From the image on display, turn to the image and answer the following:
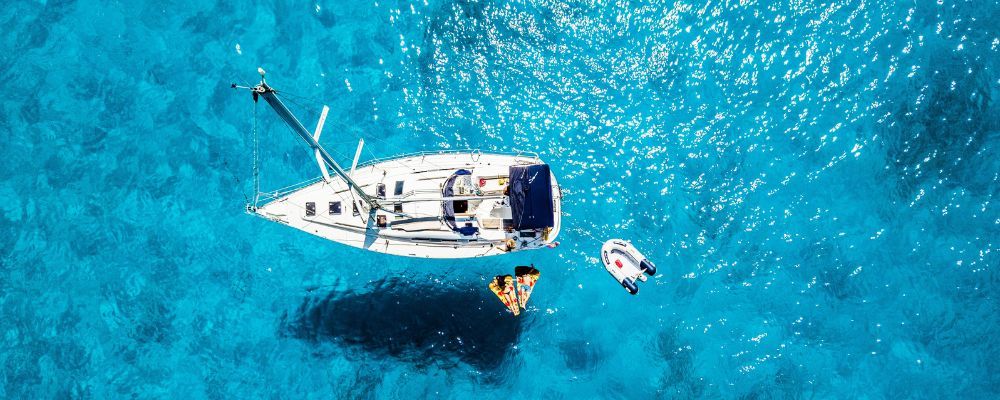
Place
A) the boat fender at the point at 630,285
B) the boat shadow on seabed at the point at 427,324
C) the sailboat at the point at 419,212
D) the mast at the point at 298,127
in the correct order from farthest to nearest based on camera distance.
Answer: the boat shadow on seabed at the point at 427,324 → the boat fender at the point at 630,285 → the sailboat at the point at 419,212 → the mast at the point at 298,127

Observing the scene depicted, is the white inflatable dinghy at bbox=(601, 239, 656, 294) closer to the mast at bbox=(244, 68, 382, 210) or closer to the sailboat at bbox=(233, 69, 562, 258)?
the sailboat at bbox=(233, 69, 562, 258)

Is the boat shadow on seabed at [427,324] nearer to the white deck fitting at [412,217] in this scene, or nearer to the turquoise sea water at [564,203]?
the turquoise sea water at [564,203]

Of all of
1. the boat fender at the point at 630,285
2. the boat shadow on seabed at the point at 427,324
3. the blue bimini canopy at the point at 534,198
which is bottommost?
the boat shadow on seabed at the point at 427,324

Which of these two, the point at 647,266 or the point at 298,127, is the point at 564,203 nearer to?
the point at 647,266

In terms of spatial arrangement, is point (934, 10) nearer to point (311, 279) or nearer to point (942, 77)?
point (942, 77)

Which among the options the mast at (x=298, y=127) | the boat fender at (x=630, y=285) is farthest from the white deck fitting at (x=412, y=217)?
the boat fender at (x=630, y=285)
